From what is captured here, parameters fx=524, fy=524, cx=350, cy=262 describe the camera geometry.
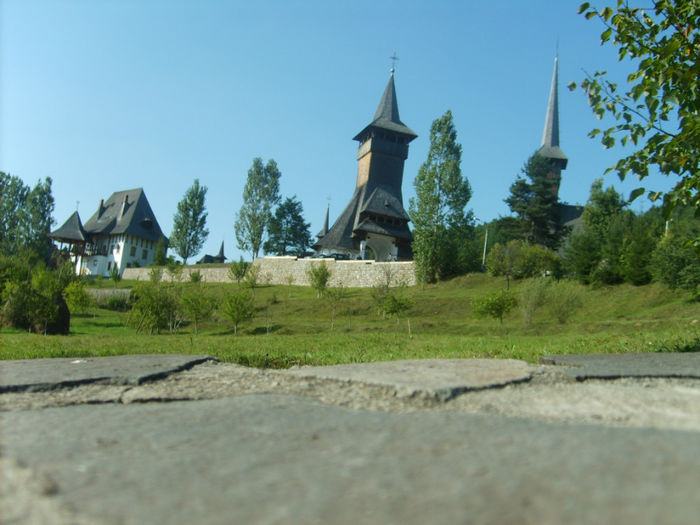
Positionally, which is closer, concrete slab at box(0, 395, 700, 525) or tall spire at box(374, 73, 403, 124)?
concrete slab at box(0, 395, 700, 525)

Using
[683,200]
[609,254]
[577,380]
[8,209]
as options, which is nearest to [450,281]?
[609,254]

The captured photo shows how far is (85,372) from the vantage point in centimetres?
253

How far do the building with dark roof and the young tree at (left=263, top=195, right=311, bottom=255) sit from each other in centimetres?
1473

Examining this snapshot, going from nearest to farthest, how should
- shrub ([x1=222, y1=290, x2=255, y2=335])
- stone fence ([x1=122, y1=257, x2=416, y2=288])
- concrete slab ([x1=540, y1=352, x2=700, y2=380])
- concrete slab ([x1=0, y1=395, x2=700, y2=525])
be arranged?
concrete slab ([x1=0, y1=395, x2=700, y2=525]) → concrete slab ([x1=540, y1=352, x2=700, y2=380]) → shrub ([x1=222, y1=290, x2=255, y2=335]) → stone fence ([x1=122, y1=257, x2=416, y2=288])

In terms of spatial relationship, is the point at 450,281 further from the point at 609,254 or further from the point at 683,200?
the point at 683,200

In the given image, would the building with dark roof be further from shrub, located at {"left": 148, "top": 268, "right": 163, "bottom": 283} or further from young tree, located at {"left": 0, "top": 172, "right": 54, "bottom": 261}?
shrub, located at {"left": 148, "top": 268, "right": 163, "bottom": 283}

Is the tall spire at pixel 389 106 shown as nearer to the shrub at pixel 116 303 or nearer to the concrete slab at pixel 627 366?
the shrub at pixel 116 303

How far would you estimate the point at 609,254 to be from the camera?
29.1 metres

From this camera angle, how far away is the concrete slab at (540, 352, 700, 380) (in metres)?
2.46

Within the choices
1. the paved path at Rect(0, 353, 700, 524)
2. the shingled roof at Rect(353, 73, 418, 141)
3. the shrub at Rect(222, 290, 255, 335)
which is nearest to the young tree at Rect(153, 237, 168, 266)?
the shingled roof at Rect(353, 73, 418, 141)

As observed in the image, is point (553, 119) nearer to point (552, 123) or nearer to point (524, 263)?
point (552, 123)

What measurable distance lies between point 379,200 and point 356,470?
52.8 m

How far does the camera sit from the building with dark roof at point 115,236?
6444 centimetres

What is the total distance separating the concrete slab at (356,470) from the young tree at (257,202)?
5425 centimetres
